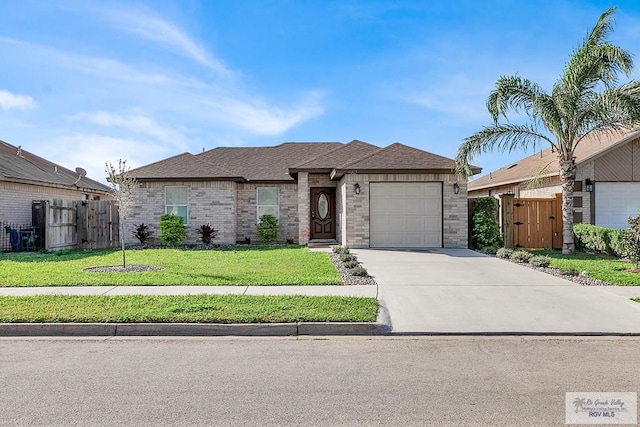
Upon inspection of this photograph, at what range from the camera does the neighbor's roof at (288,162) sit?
16266 mm

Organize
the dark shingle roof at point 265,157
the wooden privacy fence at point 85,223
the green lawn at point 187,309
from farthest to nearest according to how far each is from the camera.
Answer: the dark shingle roof at point 265,157 → the wooden privacy fence at point 85,223 → the green lawn at point 187,309

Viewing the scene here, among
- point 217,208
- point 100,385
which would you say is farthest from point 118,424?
point 217,208

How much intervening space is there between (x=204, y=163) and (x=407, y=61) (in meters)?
9.22

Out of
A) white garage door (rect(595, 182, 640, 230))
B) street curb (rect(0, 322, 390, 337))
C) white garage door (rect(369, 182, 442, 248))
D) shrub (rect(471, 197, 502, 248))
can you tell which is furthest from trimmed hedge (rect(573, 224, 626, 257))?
street curb (rect(0, 322, 390, 337))

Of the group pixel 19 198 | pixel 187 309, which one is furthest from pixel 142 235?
pixel 187 309

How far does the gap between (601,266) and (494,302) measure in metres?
5.84

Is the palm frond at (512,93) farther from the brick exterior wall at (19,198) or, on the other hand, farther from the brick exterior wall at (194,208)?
the brick exterior wall at (19,198)

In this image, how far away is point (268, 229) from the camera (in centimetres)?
1862

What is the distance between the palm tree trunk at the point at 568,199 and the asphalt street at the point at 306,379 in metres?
9.86

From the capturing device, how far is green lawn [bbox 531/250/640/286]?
32.1ft

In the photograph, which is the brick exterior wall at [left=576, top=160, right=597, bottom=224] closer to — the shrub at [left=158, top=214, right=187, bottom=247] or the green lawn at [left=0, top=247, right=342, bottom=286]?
the green lawn at [left=0, top=247, right=342, bottom=286]

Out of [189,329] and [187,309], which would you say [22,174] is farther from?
[189,329]

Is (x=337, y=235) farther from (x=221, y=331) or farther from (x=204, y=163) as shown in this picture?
(x=221, y=331)

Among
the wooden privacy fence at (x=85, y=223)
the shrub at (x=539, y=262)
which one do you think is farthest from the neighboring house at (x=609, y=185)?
the wooden privacy fence at (x=85, y=223)
